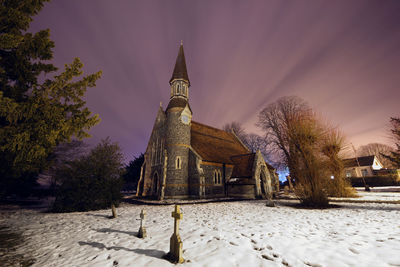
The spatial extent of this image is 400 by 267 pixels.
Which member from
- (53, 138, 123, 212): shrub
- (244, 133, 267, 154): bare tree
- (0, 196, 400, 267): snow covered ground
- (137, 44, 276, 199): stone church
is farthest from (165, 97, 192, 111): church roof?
(244, 133, 267, 154): bare tree

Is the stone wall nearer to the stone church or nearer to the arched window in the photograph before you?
the stone church

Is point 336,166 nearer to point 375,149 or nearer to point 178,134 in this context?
point 178,134

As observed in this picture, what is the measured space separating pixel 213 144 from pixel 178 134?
7.01 m

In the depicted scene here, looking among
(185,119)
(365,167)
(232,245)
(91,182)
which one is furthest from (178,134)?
(365,167)

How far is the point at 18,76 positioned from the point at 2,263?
8.14 m

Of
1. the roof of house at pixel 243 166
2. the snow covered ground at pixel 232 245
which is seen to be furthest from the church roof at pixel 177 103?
the snow covered ground at pixel 232 245

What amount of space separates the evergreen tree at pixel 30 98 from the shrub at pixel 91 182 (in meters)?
3.72

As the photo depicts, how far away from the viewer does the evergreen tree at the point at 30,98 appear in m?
5.66

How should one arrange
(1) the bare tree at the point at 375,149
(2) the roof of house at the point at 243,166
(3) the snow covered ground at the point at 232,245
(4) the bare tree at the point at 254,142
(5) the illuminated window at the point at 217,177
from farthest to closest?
→ (1) the bare tree at the point at 375,149, (4) the bare tree at the point at 254,142, (5) the illuminated window at the point at 217,177, (2) the roof of house at the point at 243,166, (3) the snow covered ground at the point at 232,245

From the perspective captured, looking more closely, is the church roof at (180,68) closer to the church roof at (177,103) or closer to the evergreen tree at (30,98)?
the church roof at (177,103)

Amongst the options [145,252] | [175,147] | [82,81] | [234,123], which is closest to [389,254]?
[145,252]

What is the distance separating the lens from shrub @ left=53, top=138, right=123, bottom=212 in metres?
11.5

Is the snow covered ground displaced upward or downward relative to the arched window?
downward

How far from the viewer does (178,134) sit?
19375mm
